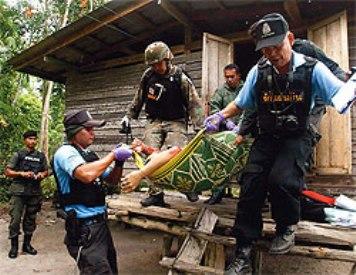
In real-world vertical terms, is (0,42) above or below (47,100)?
above

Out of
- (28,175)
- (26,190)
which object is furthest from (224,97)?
(26,190)

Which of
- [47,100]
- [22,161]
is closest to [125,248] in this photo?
[22,161]

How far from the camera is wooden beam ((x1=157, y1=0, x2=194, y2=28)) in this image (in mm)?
5853

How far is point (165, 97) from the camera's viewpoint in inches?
168

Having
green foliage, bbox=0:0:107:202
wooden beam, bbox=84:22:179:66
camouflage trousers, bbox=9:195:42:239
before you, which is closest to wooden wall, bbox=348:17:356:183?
wooden beam, bbox=84:22:179:66

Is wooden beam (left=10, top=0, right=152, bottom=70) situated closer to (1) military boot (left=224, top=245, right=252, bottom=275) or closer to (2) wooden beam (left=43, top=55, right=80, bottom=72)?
(2) wooden beam (left=43, top=55, right=80, bottom=72)

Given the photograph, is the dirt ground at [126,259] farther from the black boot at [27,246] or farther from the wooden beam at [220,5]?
the wooden beam at [220,5]

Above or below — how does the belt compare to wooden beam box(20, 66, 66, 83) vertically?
below

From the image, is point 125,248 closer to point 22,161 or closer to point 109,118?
point 22,161

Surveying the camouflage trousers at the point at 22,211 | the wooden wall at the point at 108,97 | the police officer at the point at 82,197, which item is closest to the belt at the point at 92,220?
the police officer at the point at 82,197

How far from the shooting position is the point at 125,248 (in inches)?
238

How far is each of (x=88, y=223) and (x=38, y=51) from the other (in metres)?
5.68

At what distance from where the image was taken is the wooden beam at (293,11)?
16.9 ft

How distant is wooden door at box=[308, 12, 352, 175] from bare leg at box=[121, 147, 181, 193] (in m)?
2.77
